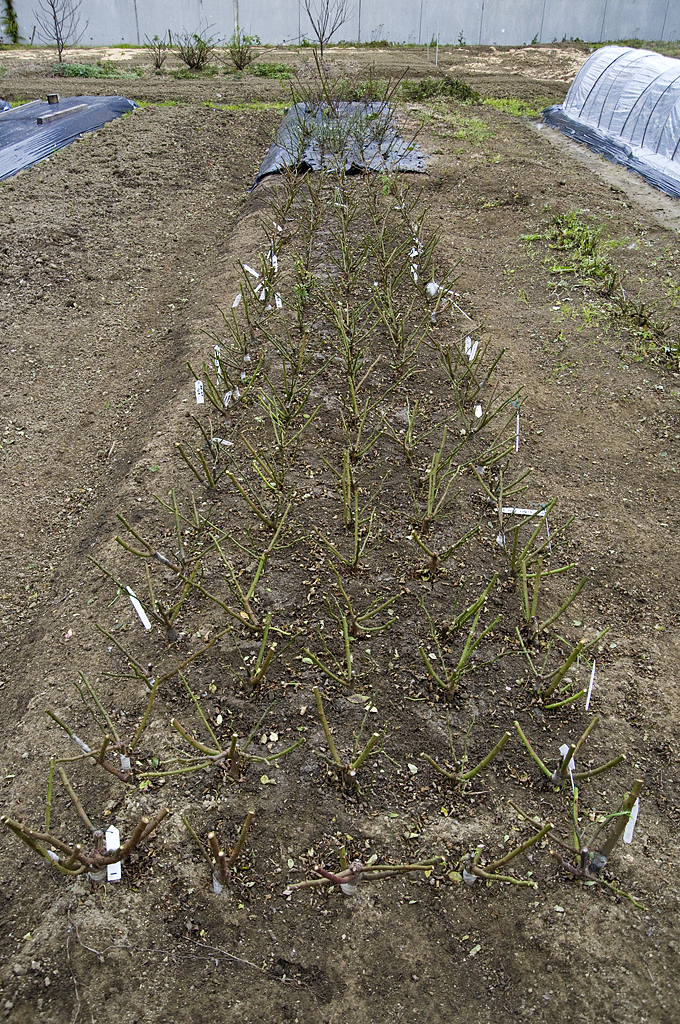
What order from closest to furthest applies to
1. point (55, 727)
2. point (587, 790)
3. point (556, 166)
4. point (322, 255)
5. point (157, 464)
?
point (587, 790) → point (55, 727) → point (157, 464) → point (322, 255) → point (556, 166)

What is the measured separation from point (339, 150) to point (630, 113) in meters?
3.66

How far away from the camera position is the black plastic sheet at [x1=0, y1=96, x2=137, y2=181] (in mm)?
6801

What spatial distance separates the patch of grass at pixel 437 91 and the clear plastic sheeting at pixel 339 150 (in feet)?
9.11

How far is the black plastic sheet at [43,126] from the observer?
6801 mm

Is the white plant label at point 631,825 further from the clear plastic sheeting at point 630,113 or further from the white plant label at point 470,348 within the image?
the clear plastic sheeting at point 630,113

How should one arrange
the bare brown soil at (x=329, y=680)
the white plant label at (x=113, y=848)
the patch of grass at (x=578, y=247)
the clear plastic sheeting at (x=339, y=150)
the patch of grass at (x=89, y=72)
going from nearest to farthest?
the bare brown soil at (x=329, y=680) < the white plant label at (x=113, y=848) < the patch of grass at (x=578, y=247) < the clear plastic sheeting at (x=339, y=150) < the patch of grass at (x=89, y=72)

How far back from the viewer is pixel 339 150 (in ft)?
20.4

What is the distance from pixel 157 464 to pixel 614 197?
5138mm

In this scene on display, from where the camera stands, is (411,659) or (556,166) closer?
(411,659)

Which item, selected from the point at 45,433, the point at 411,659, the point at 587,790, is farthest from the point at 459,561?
the point at 45,433

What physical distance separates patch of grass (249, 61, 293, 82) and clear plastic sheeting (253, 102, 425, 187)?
14.6ft

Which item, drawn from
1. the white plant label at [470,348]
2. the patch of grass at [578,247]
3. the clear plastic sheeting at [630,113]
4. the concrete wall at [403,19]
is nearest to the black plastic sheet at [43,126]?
the patch of grass at [578,247]

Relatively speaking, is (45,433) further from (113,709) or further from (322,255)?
(322,255)

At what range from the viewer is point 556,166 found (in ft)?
22.4
